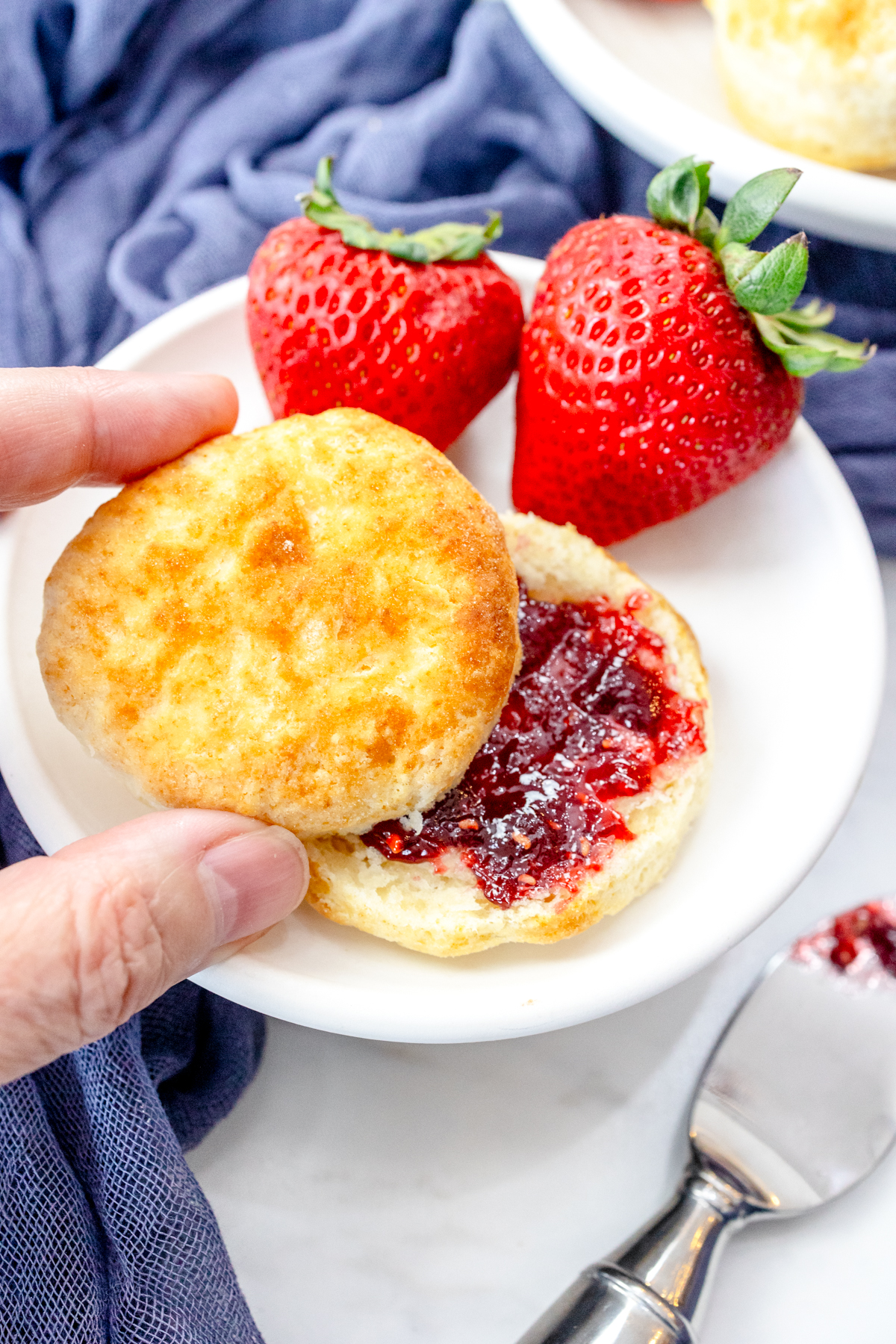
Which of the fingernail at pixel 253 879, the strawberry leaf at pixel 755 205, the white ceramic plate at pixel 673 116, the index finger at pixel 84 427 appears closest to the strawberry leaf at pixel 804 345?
the strawberry leaf at pixel 755 205

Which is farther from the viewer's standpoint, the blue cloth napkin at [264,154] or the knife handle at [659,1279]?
the blue cloth napkin at [264,154]

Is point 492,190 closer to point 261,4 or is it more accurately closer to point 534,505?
point 261,4

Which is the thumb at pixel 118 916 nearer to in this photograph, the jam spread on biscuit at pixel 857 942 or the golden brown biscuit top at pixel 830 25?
the jam spread on biscuit at pixel 857 942

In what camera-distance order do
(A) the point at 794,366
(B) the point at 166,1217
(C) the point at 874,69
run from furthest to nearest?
(C) the point at 874,69 < (A) the point at 794,366 < (B) the point at 166,1217

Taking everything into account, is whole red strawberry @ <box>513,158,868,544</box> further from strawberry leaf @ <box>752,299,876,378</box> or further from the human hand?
the human hand

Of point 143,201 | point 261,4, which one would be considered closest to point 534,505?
point 143,201
